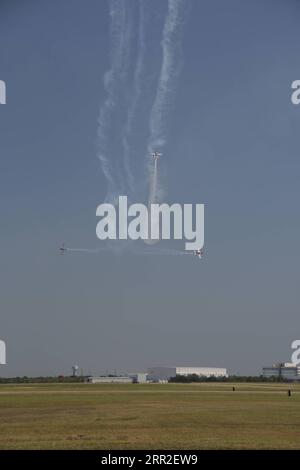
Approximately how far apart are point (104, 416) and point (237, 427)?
551 inches
